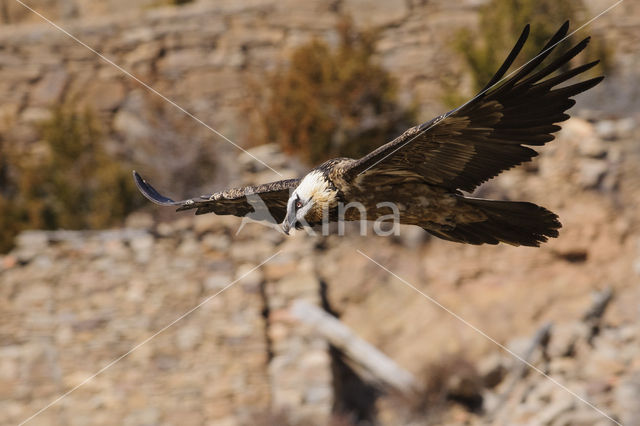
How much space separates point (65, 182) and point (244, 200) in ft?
27.3

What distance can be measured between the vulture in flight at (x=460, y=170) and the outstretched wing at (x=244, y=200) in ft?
0.44

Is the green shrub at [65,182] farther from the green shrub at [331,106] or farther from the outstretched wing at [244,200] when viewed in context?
the outstretched wing at [244,200]

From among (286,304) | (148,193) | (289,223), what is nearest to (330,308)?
(286,304)

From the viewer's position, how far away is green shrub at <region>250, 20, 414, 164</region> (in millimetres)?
12938

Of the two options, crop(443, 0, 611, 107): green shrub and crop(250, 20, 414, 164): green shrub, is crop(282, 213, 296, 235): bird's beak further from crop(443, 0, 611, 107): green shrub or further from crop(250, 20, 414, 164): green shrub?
crop(443, 0, 611, 107): green shrub

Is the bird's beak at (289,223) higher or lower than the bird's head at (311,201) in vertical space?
lower

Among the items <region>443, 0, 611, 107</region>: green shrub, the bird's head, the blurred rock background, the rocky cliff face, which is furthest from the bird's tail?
<region>443, 0, 611, 107</region>: green shrub

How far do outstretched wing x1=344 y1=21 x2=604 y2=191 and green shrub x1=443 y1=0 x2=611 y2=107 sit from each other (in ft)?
27.1

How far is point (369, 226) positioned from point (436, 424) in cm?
276

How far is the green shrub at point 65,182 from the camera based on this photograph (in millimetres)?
13320

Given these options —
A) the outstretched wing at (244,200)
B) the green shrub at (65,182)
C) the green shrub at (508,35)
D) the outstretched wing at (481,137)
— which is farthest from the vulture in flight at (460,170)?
the green shrub at (65,182)

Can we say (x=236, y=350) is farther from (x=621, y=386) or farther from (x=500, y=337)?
(x=621, y=386)

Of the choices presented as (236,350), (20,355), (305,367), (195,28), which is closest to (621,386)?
(305,367)

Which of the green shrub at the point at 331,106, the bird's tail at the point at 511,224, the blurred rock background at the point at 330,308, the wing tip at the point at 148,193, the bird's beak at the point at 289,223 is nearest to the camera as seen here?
the bird's tail at the point at 511,224
